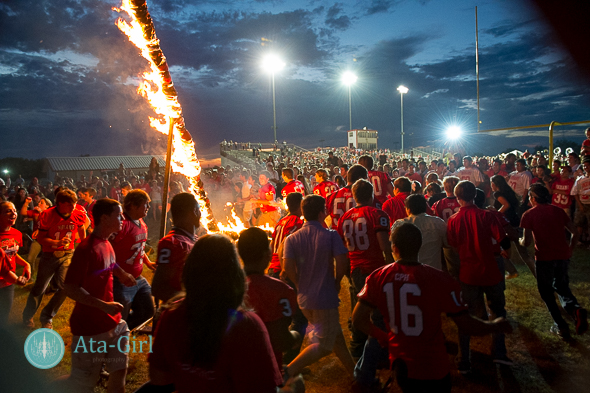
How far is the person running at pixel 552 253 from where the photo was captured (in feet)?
16.7

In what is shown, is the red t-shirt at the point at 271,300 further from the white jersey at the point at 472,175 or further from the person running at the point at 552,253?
the white jersey at the point at 472,175

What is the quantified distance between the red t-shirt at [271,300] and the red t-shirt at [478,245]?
2849mm

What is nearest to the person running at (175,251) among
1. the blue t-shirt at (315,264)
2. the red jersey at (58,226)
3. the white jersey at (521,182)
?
the blue t-shirt at (315,264)

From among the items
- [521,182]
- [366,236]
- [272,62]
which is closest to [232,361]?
[366,236]

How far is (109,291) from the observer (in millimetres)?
3504

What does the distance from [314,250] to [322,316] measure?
2.43 feet

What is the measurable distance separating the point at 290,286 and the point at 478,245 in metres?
2.64

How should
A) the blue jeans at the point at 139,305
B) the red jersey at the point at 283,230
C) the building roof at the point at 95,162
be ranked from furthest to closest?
the building roof at the point at 95,162 < the red jersey at the point at 283,230 < the blue jeans at the point at 139,305

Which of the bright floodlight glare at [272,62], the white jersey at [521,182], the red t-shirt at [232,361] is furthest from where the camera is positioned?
the bright floodlight glare at [272,62]

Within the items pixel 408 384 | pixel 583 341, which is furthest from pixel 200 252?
pixel 583 341

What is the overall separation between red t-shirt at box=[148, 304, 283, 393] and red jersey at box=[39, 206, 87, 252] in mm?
5389

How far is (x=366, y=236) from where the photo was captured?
488cm

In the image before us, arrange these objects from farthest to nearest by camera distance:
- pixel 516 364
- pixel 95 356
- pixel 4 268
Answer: pixel 4 268
pixel 516 364
pixel 95 356

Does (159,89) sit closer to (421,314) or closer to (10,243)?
(10,243)
